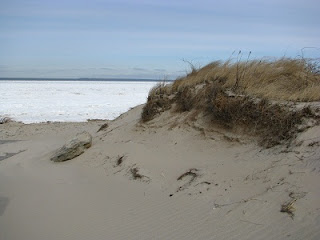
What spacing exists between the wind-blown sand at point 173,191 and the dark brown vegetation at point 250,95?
0.37 meters

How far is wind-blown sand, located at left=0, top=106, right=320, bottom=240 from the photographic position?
4.62 metres

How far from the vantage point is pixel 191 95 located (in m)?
9.09

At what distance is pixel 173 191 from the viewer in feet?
19.9

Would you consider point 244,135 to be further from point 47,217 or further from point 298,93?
point 47,217

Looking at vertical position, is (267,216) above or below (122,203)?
above

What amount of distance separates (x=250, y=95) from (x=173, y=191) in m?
2.76

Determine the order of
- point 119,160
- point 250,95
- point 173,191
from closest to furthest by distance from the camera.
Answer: point 173,191, point 250,95, point 119,160

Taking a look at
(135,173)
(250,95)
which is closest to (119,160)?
(135,173)

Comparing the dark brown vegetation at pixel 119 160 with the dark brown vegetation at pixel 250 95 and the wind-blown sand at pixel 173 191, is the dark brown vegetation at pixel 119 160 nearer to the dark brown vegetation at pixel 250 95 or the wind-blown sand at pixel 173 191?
the wind-blown sand at pixel 173 191

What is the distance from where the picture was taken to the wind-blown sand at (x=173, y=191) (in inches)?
182

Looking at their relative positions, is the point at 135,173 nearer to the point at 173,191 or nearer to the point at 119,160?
the point at 119,160

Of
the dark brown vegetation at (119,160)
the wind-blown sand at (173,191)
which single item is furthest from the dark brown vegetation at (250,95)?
the dark brown vegetation at (119,160)

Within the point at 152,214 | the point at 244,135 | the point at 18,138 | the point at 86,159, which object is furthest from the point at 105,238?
the point at 18,138

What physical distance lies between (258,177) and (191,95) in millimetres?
3979
